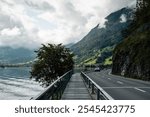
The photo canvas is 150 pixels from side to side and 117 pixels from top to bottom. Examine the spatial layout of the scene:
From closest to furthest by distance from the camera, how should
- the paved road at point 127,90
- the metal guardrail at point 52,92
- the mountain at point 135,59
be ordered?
1. the metal guardrail at point 52,92
2. the paved road at point 127,90
3. the mountain at point 135,59

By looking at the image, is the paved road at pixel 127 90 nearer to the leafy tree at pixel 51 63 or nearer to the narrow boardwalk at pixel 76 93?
the narrow boardwalk at pixel 76 93

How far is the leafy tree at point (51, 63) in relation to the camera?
48309 millimetres

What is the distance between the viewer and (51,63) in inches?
1900

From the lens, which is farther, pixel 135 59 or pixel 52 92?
pixel 135 59

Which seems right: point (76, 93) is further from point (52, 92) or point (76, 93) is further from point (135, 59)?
point (135, 59)

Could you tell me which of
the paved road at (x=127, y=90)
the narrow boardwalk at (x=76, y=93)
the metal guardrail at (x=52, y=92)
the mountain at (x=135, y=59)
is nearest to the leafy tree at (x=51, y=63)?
the mountain at (x=135, y=59)

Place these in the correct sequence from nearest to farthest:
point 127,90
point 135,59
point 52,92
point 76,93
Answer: point 52,92 → point 76,93 → point 127,90 → point 135,59

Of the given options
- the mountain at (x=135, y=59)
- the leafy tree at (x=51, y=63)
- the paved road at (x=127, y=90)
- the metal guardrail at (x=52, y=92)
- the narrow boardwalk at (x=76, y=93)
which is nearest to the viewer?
the metal guardrail at (x=52, y=92)

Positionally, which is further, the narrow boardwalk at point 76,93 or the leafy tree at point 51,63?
the leafy tree at point 51,63

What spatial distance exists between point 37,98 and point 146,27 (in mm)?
62969

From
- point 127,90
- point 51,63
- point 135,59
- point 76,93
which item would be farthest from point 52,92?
point 135,59

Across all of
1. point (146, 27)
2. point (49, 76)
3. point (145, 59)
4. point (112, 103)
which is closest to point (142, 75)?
point (145, 59)

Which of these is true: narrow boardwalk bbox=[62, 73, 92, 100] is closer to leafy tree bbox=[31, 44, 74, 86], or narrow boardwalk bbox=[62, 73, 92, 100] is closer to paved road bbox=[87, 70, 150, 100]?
paved road bbox=[87, 70, 150, 100]

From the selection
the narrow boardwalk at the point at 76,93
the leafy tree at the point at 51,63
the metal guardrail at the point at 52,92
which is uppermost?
the leafy tree at the point at 51,63
